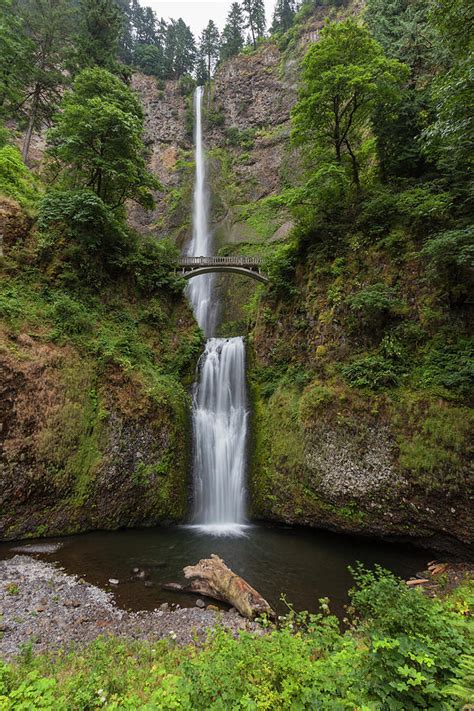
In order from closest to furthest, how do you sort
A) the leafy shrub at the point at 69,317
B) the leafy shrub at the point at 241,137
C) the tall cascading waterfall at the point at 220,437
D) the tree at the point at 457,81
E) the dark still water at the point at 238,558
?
the dark still water at the point at 238,558, the tree at the point at 457,81, the leafy shrub at the point at 69,317, the tall cascading waterfall at the point at 220,437, the leafy shrub at the point at 241,137

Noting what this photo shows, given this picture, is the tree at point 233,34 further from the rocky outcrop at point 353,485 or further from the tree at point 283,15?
the rocky outcrop at point 353,485

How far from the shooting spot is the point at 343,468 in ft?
29.8

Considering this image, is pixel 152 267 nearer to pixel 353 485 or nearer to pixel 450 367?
pixel 353 485

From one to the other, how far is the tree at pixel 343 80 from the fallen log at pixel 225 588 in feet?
47.4

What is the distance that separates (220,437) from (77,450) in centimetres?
566

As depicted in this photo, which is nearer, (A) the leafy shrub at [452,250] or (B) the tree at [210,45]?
(A) the leafy shrub at [452,250]

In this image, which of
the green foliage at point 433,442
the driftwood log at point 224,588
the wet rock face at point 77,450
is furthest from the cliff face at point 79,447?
the green foliage at point 433,442

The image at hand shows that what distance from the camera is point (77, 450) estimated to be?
32.2 ft

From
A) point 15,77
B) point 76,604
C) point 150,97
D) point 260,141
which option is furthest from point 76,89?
point 150,97

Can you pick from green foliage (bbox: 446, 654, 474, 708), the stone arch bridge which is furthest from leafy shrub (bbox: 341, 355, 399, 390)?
the stone arch bridge

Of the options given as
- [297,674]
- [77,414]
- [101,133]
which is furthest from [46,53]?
[297,674]

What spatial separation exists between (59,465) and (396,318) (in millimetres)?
11244

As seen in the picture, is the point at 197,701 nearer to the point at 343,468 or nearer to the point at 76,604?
the point at 76,604

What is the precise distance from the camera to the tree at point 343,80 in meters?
11.3
